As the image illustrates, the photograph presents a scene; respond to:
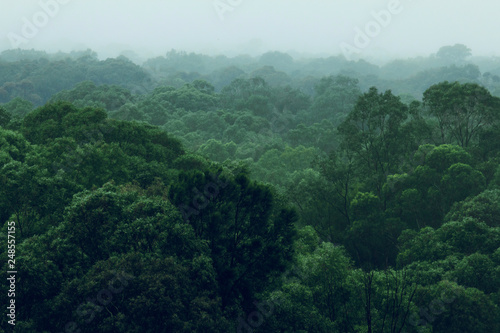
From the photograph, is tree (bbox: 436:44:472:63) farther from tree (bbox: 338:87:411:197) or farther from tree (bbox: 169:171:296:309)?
tree (bbox: 169:171:296:309)

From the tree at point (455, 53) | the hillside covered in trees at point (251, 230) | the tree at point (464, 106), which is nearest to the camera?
the hillside covered in trees at point (251, 230)

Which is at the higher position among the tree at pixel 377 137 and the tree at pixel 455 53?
the tree at pixel 455 53

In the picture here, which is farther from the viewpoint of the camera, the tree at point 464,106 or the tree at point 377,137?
the tree at point 464,106

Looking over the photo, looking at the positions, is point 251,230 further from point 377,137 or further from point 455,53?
point 455,53

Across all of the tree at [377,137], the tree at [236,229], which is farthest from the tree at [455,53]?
the tree at [236,229]

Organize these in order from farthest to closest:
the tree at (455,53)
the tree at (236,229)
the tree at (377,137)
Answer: the tree at (455,53), the tree at (377,137), the tree at (236,229)

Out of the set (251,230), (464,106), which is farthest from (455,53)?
(251,230)

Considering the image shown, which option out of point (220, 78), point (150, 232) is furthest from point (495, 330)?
point (220, 78)

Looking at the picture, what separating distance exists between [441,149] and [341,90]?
193 feet

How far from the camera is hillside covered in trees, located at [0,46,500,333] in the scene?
17078 millimetres

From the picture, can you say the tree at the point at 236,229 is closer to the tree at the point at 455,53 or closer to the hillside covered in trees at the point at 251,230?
the hillside covered in trees at the point at 251,230

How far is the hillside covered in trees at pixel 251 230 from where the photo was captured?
17.1m

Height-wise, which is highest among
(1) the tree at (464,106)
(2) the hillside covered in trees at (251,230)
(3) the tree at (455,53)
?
(3) the tree at (455,53)

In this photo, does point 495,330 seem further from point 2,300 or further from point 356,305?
point 2,300
